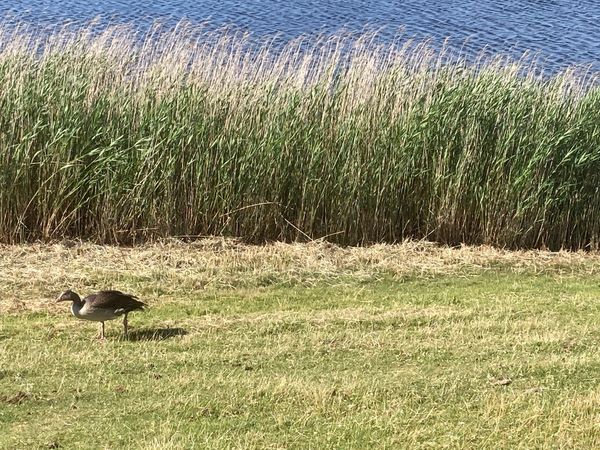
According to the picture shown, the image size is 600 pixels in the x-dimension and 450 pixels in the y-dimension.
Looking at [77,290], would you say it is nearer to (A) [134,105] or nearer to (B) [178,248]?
(B) [178,248]

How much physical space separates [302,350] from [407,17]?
515 inches

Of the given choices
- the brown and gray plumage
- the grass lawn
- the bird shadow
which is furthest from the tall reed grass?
the brown and gray plumage

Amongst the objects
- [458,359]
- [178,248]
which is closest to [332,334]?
[458,359]

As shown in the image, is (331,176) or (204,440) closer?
(204,440)

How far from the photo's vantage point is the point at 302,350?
648 cm

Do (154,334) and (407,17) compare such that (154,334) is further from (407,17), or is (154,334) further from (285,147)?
(407,17)

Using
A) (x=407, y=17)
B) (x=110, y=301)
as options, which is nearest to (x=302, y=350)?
(x=110, y=301)

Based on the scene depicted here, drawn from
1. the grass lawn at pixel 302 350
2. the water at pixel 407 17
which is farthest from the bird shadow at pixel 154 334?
the water at pixel 407 17

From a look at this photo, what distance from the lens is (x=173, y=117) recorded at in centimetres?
1026

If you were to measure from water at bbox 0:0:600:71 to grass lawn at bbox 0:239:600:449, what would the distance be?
7.00 metres

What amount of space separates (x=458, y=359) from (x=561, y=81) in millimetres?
5992

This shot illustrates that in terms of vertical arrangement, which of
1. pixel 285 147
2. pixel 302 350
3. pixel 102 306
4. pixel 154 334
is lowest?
pixel 154 334

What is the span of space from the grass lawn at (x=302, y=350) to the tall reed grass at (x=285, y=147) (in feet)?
2.01

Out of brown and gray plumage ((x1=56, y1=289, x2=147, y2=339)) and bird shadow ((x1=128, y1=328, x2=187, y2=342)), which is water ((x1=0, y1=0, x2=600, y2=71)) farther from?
brown and gray plumage ((x1=56, y1=289, x2=147, y2=339))
